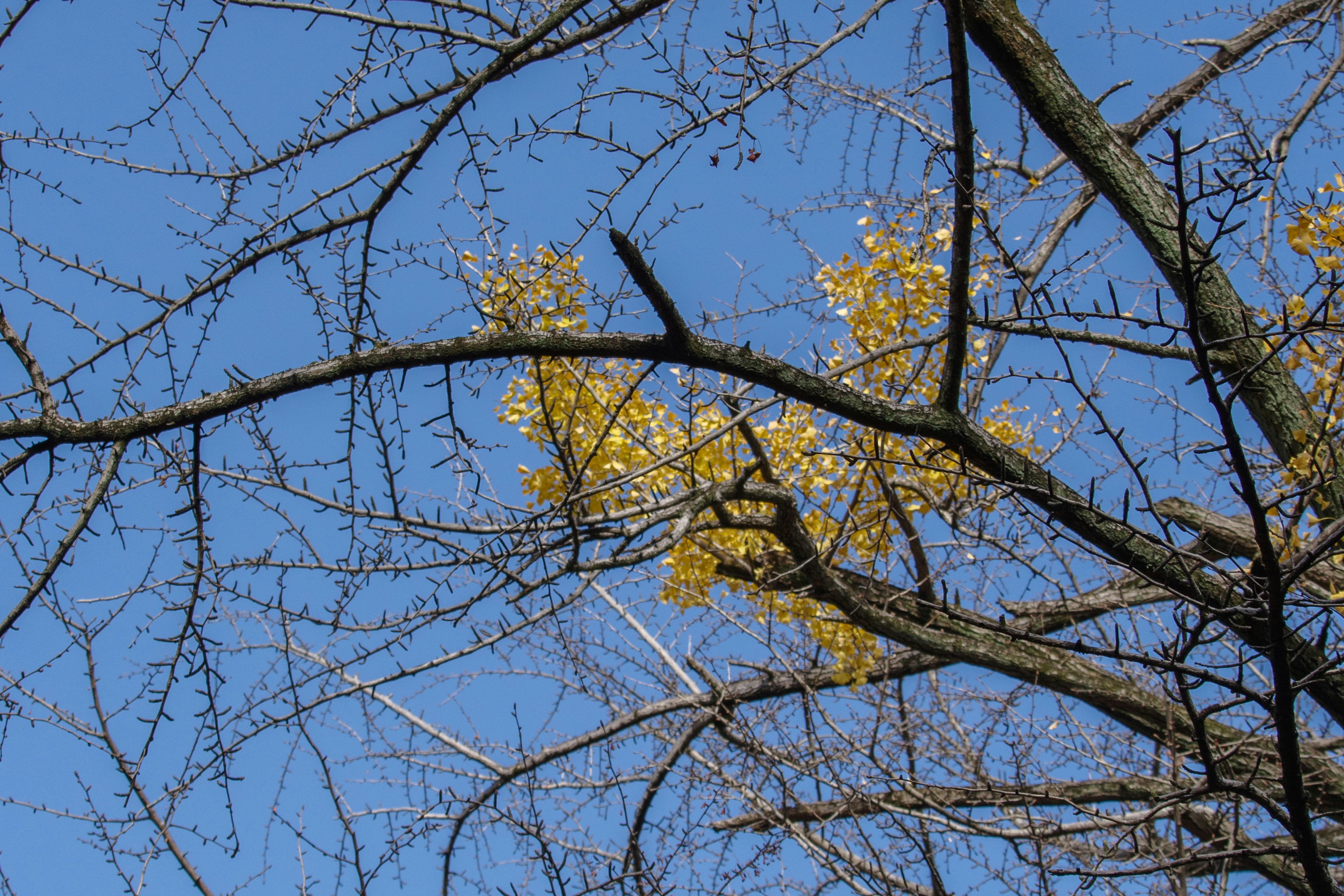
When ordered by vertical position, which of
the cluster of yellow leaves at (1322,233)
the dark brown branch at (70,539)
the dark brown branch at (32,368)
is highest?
the cluster of yellow leaves at (1322,233)

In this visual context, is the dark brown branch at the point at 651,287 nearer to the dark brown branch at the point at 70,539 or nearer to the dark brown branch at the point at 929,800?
the dark brown branch at the point at 70,539

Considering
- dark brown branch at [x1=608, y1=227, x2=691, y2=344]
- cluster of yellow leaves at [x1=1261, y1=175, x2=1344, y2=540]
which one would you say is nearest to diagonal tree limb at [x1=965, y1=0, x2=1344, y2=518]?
cluster of yellow leaves at [x1=1261, y1=175, x2=1344, y2=540]

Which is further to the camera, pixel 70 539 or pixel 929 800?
pixel 929 800

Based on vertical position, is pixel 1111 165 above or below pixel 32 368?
above

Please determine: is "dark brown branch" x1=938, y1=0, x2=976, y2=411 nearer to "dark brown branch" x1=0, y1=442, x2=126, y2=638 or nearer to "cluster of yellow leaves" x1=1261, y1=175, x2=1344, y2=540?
"cluster of yellow leaves" x1=1261, y1=175, x2=1344, y2=540

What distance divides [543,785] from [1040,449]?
342cm

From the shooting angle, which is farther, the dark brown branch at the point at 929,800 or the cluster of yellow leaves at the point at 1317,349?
the dark brown branch at the point at 929,800

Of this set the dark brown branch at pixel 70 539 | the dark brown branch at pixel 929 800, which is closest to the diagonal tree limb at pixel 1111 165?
the dark brown branch at pixel 929 800

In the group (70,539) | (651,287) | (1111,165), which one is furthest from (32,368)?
(1111,165)

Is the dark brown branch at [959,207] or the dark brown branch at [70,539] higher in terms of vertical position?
the dark brown branch at [959,207]

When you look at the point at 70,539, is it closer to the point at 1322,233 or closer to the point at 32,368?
the point at 32,368

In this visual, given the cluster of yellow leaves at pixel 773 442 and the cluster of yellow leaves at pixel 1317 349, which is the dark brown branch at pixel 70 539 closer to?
the cluster of yellow leaves at pixel 773 442

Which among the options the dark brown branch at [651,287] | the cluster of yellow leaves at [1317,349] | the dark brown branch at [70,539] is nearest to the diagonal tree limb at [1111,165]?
the cluster of yellow leaves at [1317,349]

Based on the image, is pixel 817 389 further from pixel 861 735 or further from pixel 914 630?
pixel 861 735
